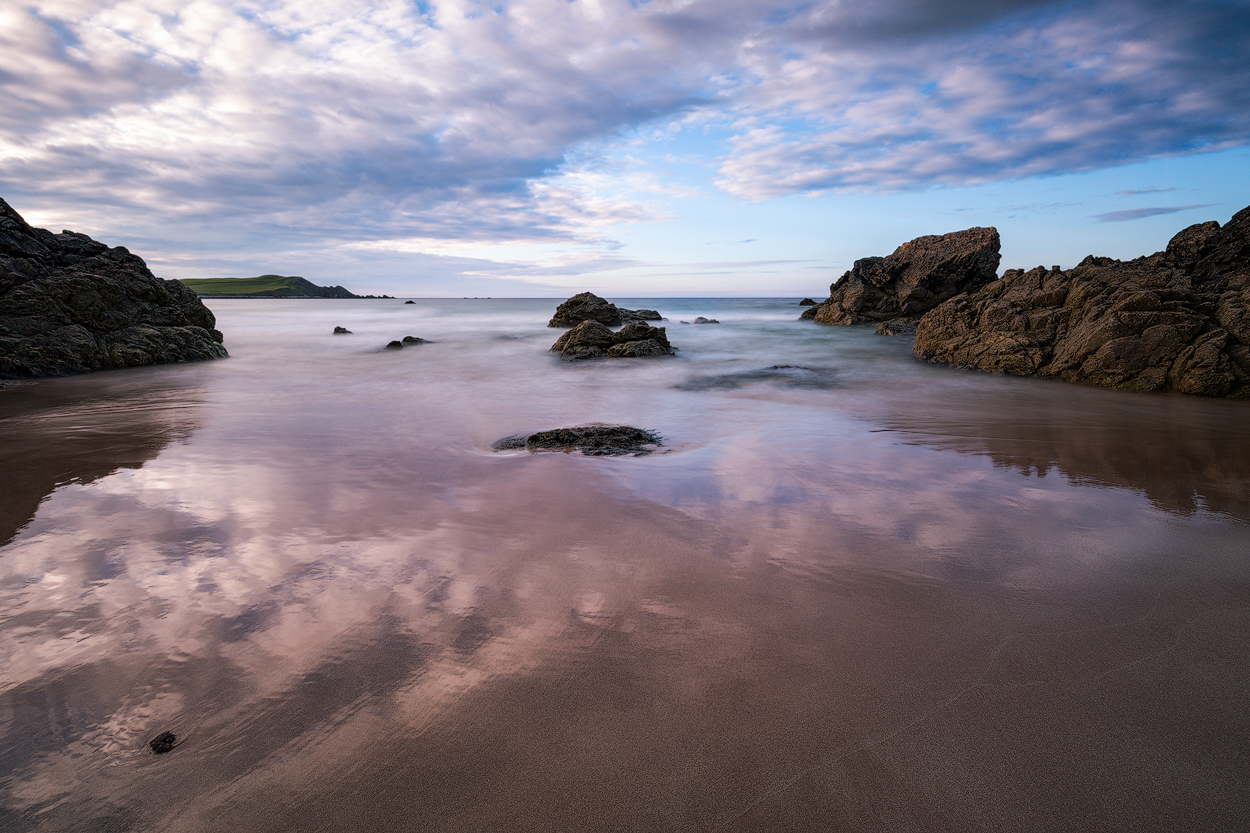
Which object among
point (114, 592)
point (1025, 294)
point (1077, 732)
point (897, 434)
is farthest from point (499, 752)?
point (1025, 294)

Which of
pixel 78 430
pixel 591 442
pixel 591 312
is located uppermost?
pixel 591 312

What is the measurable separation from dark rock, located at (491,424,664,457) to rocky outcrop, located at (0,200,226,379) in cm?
1117

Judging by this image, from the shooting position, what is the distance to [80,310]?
12148 mm

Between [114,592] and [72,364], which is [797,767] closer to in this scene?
[114,592]

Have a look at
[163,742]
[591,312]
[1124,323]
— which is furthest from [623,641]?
[591,312]

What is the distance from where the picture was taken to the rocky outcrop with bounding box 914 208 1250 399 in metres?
9.28

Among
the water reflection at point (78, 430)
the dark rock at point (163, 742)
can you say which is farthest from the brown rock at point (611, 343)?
the dark rock at point (163, 742)

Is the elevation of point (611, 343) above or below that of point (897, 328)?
below

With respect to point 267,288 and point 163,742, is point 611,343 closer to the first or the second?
point 163,742

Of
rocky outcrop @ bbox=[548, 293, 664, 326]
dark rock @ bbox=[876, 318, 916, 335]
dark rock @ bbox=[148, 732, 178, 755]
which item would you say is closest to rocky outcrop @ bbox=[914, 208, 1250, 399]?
dark rock @ bbox=[876, 318, 916, 335]

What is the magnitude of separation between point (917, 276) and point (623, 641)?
26.9m

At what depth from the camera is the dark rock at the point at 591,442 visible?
18.1 ft

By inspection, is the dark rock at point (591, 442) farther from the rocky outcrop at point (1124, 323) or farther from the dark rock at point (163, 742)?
the rocky outcrop at point (1124, 323)

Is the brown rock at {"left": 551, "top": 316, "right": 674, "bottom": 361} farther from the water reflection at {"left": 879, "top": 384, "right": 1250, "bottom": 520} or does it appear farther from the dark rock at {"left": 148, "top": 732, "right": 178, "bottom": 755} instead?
the dark rock at {"left": 148, "top": 732, "right": 178, "bottom": 755}
